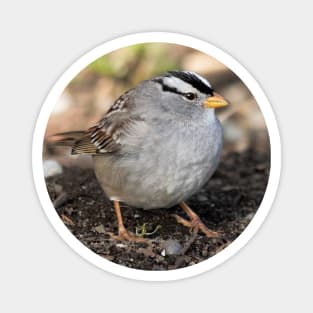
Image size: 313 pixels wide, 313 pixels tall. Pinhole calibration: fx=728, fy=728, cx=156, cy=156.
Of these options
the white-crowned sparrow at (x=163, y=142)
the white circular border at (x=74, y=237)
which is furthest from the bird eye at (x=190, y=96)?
the white circular border at (x=74, y=237)

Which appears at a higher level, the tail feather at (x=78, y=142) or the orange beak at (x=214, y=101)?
the orange beak at (x=214, y=101)

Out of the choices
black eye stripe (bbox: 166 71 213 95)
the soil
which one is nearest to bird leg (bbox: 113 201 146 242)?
the soil

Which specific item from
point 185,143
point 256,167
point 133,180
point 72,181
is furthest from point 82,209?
point 256,167

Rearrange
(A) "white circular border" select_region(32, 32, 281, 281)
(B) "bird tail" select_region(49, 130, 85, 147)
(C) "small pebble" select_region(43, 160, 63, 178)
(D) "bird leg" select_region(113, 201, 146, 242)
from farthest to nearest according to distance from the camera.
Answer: (C) "small pebble" select_region(43, 160, 63, 178), (B) "bird tail" select_region(49, 130, 85, 147), (D) "bird leg" select_region(113, 201, 146, 242), (A) "white circular border" select_region(32, 32, 281, 281)

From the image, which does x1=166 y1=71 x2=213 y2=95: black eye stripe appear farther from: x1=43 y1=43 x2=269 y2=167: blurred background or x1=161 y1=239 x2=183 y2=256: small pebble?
x1=43 y1=43 x2=269 y2=167: blurred background

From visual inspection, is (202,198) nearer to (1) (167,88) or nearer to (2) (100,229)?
(2) (100,229)

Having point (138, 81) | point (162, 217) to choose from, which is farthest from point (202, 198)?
point (138, 81)

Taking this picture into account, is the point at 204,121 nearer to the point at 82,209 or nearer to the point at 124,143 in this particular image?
the point at 124,143

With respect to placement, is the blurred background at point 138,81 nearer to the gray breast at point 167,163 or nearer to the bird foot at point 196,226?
the bird foot at point 196,226
